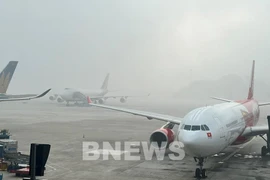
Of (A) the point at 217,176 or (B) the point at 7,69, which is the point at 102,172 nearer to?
(A) the point at 217,176

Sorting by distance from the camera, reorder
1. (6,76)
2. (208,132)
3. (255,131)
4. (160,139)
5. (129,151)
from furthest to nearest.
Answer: (6,76)
(129,151)
(160,139)
(255,131)
(208,132)

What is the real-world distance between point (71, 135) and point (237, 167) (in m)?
15.6

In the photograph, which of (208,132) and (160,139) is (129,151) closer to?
(160,139)

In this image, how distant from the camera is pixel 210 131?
14.9 metres

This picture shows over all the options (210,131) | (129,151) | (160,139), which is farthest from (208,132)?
(129,151)

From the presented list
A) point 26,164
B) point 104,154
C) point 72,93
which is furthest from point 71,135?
point 72,93

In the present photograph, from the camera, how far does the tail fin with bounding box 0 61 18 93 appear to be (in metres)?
36.0

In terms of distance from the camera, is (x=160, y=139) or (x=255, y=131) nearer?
(x=255, y=131)

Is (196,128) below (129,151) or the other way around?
the other way around

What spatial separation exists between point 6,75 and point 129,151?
20.9 m

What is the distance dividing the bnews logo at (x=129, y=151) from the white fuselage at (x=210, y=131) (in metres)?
3.04

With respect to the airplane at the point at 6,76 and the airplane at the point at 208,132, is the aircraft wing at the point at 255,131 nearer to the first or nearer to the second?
the airplane at the point at 208,132

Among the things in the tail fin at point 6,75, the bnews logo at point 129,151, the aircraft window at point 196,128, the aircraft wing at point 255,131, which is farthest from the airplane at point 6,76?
A: the aircraft window at point 196,128

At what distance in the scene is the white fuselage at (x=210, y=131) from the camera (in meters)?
14.2
